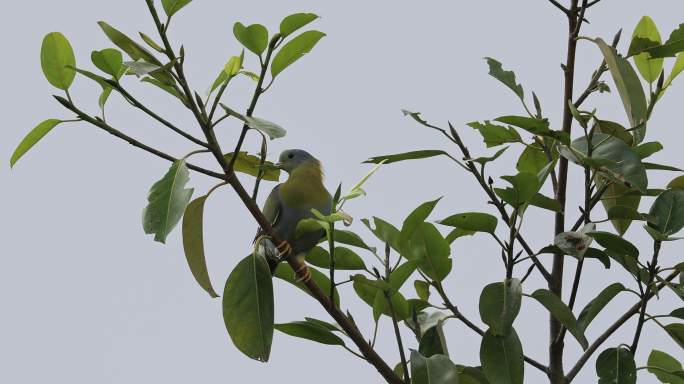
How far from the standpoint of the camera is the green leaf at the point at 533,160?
203 cm

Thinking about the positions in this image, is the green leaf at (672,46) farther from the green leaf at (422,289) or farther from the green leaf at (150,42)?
the green leaf at (150,42)

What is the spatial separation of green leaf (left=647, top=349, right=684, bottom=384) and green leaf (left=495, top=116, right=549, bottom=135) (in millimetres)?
642

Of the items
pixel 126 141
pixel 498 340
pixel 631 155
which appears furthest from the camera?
pixel 498 340

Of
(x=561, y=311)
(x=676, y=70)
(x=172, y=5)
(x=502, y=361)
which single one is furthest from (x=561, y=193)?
(x=172, y=5)

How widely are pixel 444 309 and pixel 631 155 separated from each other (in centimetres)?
50

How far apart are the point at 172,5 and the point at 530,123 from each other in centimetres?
68

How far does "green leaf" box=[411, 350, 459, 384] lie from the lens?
164cm

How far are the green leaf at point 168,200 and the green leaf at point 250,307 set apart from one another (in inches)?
8.5

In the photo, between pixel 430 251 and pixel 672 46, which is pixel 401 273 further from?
pixel 672 46

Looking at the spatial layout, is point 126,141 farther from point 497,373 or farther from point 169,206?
point 497,373

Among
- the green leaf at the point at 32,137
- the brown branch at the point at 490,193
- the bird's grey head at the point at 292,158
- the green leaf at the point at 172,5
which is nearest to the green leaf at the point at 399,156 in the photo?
the brown branch at the point at 490,193

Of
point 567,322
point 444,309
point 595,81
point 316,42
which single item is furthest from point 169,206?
point 595,81

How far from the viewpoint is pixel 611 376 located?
72.3 inches

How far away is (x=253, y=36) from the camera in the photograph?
5.31ft
